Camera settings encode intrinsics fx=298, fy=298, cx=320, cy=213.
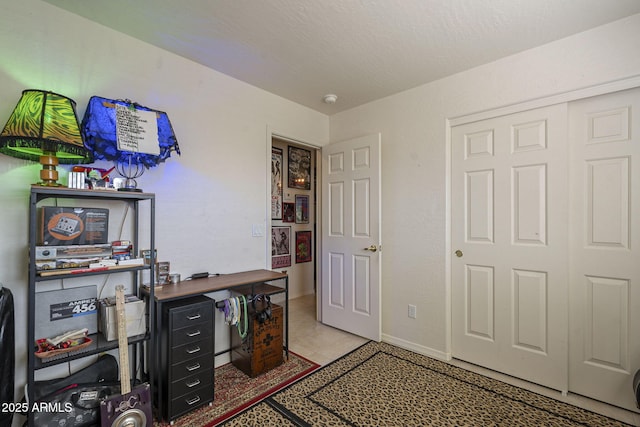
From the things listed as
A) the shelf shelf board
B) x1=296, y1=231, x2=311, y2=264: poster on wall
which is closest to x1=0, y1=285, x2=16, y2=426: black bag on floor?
the shelf shelf board

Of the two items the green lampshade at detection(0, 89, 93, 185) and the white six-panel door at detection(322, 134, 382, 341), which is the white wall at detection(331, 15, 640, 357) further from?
the green lampshade at detection(0, 89, 93, 185)

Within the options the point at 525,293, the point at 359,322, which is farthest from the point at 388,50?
the point at 359,322

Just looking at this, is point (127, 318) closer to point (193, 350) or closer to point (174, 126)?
point (193, 350)

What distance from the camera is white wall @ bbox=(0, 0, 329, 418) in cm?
171

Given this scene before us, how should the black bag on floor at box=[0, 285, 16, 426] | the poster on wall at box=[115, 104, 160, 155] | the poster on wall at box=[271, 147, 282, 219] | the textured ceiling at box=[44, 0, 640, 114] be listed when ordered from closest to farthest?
1. the black bag on floor at box=[0, 285, 16, 426]
2. the textured ceiling at box=[44, 0, 640, 114]
3. the poster on wall at box=[115, 104, 160, 155]
4. the poster on wall at box=[271, 147, 282, 219]

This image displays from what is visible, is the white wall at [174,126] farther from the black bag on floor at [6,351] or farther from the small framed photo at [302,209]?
the small framed photo at [302,209]

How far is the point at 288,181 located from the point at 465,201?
2692 millimetres

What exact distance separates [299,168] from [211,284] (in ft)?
9.42

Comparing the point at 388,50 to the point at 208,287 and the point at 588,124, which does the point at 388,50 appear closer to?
the point at 588,124

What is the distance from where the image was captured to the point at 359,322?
3.19 meters

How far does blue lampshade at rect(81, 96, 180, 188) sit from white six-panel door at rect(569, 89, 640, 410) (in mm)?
2952

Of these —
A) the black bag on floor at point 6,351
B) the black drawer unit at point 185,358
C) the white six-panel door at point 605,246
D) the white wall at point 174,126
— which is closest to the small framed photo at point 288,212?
the white wall at point 174,126

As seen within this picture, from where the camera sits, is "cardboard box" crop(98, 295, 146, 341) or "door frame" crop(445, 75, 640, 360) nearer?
"cardboard box" crop(98, 295, 146, 341)

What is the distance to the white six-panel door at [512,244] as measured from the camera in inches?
86.1
